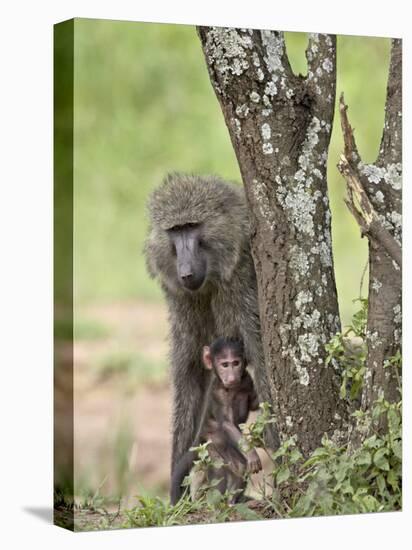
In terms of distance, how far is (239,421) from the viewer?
5.30m

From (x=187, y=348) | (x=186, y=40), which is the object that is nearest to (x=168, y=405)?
(x=187, y=348)

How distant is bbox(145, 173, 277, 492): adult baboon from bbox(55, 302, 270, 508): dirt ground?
0.17 metres

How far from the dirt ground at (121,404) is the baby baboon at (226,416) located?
205 mm

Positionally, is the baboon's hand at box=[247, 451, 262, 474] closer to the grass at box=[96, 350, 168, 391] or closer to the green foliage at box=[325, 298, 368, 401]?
the green foliage at box=[325, 298, 368, 401]

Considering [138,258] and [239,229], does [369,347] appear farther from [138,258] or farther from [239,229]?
[138,258]

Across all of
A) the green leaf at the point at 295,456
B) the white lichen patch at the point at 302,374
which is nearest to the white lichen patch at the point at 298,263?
the white lichen patch at the point at 302,374

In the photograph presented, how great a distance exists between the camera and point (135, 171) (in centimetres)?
539

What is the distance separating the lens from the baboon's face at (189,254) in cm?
520

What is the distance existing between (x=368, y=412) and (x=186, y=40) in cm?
182

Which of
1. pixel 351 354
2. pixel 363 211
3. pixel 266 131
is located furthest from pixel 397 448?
pixel 266 131

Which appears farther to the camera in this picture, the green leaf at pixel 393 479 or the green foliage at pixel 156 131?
the green leaf at pixel 393 479

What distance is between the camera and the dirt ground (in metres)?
4.95

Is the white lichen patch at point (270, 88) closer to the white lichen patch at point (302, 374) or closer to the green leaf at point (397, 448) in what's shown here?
the white lichen patch at point (302, 374)

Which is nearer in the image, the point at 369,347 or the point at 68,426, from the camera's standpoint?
the point at 68,426
